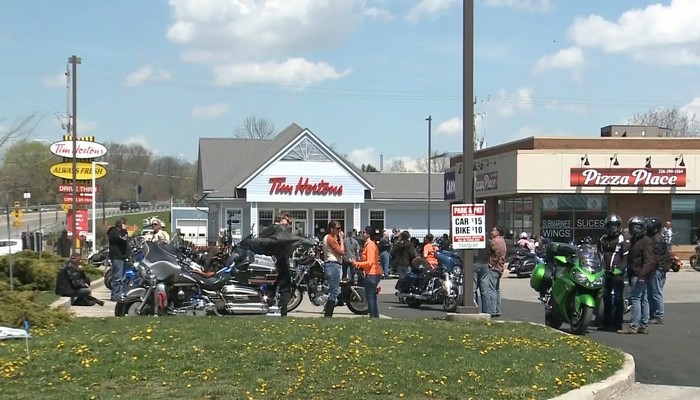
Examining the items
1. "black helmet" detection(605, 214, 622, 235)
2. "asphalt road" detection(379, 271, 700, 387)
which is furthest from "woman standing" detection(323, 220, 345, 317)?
"black helmet" detection(605, 214, 622, 235)

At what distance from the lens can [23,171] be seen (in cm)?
2733

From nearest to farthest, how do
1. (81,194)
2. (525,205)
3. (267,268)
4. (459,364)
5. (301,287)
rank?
(459,364) → (267,268) → (301,287) → (525,205) → (81,194)

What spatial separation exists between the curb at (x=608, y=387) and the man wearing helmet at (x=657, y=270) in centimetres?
407

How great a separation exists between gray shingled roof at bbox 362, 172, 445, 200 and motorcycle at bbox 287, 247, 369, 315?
3546 cm

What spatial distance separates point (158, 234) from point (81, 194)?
23.9m

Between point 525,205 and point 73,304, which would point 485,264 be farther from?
point 525,205

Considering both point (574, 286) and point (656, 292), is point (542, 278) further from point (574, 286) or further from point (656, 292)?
point (656, 292)

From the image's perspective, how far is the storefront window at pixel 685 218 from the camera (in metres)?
36.2

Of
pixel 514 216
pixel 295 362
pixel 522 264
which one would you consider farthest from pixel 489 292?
pixel 514 216

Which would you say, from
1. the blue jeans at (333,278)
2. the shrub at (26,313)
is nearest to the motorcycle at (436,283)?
the blue jeans at (333,278)

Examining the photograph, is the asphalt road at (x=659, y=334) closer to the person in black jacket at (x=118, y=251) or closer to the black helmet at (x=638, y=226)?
the black helmet at (x=638, y=226)

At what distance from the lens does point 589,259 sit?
12.4 meters

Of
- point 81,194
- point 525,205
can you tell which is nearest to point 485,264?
Answer: point 525,205

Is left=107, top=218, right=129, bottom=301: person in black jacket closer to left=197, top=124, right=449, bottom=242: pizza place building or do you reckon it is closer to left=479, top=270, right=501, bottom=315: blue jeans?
left=479, top=270, right=501, bottom=315: blue jeans
